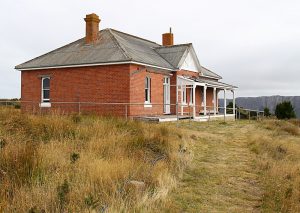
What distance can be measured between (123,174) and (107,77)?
52.9ft

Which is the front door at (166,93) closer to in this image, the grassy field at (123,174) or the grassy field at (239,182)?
the grassy field at (239,182)

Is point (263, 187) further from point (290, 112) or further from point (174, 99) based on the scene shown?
point (290, 112)

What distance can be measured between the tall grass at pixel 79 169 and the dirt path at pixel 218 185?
374 millimetres

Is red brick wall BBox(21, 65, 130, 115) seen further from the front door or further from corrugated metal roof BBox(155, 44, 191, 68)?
corrugated metal roof BBox(155, 44, 191, 68)

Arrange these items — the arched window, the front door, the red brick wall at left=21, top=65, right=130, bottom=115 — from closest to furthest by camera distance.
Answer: the red brick wall at left=21, top=65, right=130, bottom=115 → the arched window → the front door

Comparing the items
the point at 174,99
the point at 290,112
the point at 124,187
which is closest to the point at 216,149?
the point at 124,187

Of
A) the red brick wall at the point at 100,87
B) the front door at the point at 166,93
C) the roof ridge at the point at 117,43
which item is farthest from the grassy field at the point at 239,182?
the front door at the point at 166,93

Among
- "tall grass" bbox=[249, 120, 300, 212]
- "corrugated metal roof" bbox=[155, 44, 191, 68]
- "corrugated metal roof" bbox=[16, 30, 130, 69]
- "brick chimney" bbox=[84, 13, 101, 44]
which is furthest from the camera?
"corrugated metal roof" bbox=[155, 44, 191, 68]

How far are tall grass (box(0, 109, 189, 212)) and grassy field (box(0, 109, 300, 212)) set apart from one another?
0.06 feet

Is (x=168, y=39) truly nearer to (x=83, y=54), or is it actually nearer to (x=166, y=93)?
(x=166, y=93)

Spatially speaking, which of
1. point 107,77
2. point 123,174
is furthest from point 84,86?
point 123,174

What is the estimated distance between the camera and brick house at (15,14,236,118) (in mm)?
22047

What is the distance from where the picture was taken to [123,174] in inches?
267

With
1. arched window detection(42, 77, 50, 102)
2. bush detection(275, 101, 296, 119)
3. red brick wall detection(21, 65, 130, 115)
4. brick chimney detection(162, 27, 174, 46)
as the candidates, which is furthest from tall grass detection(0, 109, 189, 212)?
bush detection(275, 101, 296, 119)
